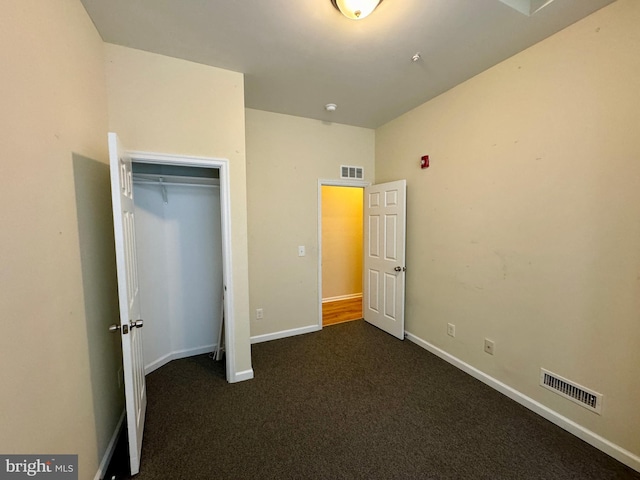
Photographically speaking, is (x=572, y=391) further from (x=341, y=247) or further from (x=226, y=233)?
(x=341, y=247)

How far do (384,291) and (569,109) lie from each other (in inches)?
97.2

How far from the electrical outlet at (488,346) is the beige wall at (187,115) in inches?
87.0

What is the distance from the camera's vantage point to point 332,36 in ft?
5.93

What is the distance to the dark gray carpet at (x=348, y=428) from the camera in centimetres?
154

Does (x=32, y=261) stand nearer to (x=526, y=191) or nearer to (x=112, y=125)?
(x=112, y=125)

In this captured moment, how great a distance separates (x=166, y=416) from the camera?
6.37ft

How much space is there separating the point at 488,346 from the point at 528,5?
2.58m

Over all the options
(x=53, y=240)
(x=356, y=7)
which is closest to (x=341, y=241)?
(x=356, y=7)

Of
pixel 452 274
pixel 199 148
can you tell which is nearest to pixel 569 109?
pixel 452 274

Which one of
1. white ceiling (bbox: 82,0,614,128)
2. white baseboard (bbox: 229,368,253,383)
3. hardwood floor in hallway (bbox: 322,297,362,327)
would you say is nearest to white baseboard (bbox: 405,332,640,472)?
hardwood floor in hallway (bbox: 322,297,362,327)

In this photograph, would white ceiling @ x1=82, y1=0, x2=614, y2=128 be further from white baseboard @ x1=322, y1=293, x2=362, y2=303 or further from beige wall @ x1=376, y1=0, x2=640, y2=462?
white baseboard @ x1=322, y1=293, x2=362, y2=303

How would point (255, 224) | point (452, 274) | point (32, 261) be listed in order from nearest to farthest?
point (32, 261)
point (452, 274)
point (255, 224)

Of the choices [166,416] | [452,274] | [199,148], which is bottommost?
[166,416]

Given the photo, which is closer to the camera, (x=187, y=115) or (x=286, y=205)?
(x=187, y=115)
